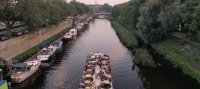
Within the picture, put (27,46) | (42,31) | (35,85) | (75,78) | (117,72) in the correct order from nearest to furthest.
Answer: (35,85) → (75,78) → (117,72) → (27,46) → (42,31)

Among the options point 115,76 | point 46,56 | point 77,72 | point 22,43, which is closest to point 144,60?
point 115,76

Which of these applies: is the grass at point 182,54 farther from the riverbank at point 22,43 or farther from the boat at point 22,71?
the riverbank at point 22,43

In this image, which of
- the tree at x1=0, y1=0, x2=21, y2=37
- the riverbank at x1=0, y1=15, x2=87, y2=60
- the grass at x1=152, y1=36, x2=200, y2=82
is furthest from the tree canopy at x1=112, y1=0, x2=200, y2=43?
the tree at x1=0, y1=0, x2=21, y2=37

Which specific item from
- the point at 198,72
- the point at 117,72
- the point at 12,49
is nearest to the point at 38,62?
the point at 12,49

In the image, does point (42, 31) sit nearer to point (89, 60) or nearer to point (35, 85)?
point (89, 60)

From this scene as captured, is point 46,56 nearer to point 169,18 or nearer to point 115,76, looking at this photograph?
point 115,76

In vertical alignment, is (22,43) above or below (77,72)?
above

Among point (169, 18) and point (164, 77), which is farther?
point (169, 18)
